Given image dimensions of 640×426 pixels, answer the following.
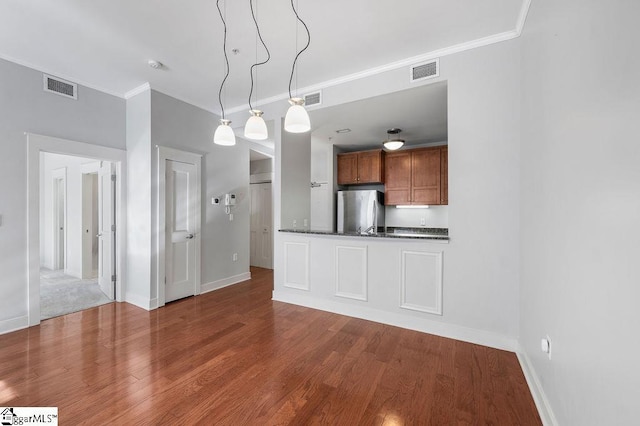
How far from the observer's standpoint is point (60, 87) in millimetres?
3234

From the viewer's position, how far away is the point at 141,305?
362cm

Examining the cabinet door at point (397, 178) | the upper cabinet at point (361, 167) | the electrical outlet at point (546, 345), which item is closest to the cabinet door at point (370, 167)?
the upper cabinet at point (361, 167)

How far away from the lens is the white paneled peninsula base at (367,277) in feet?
9.29

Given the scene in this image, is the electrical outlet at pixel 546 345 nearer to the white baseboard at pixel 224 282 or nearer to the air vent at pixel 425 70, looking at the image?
the air vent at pixel 425 70

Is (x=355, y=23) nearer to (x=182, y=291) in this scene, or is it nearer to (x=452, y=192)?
(x=452, y=192)

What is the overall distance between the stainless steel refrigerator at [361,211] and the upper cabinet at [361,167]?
27cm

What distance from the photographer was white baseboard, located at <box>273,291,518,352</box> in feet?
8.21

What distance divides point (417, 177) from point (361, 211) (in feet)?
4.32

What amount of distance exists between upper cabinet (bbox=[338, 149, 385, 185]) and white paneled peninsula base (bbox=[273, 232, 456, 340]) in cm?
253

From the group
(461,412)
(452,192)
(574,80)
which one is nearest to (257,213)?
(452,192)

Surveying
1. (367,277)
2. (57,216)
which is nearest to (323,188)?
(367,277)

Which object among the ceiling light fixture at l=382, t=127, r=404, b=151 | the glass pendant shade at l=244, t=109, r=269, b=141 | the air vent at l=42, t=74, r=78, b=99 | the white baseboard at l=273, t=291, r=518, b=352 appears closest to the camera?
the glass pendant shade at l=244, t=109, r=269, b=141

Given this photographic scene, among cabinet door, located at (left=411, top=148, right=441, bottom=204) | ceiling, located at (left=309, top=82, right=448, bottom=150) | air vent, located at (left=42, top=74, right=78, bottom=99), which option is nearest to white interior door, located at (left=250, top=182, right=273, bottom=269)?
ceiling, located at (left=309, top=82, right=448, bottom=150)

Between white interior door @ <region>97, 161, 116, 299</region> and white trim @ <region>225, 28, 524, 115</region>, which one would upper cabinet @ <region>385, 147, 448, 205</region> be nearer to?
white trim @ <region>225, 28, 524, 115</region>
